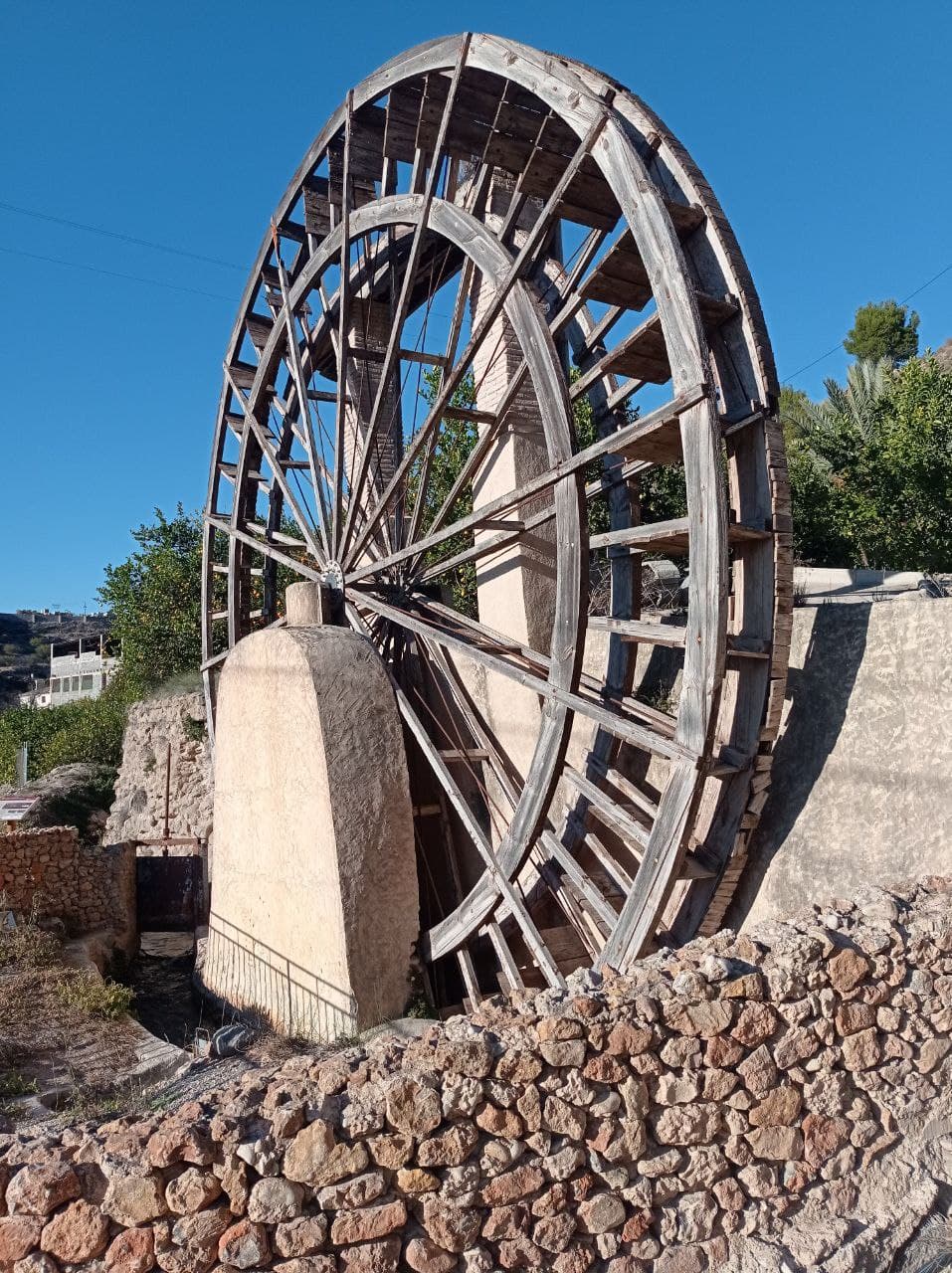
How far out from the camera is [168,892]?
37.1 ft

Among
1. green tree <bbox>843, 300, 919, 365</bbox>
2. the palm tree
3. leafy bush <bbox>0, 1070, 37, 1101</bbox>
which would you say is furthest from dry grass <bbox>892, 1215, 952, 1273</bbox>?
green tree <bbox>843, 300, 919, 365</bbox>

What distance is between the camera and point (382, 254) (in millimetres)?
8766

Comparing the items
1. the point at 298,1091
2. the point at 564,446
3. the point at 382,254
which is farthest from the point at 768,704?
the point at 382,254

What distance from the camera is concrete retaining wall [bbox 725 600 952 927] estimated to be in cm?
442

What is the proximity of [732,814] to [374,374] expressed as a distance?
21.1ft

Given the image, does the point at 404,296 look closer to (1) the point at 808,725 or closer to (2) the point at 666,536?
(2) the point at 666,536

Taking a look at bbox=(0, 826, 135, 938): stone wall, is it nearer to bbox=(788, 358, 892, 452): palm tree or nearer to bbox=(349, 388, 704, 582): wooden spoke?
bbox=(349, 388, 704, 582): wooden spoke

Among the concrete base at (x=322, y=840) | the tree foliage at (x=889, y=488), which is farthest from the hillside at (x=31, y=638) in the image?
the concrete base at (x=322, y=840)

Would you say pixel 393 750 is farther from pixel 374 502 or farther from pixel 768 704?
pixel 374 502

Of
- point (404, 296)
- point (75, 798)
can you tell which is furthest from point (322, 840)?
point (75, 798)

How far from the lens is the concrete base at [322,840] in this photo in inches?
221

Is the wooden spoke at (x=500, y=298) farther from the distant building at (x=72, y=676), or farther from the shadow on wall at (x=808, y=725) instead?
the distant building at (x=72, y=676)

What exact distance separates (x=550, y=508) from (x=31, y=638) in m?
57.6

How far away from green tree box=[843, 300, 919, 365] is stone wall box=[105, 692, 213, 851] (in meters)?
25.5
